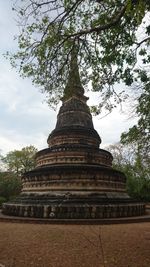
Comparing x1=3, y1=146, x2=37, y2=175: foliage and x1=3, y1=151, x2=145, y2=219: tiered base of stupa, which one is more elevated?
x1=3, y1=146, x2=37, y2=175: foliage

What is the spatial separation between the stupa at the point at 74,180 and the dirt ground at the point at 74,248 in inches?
160

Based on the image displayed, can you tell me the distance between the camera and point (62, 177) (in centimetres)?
1514

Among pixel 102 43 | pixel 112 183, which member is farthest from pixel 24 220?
pixel 102 43

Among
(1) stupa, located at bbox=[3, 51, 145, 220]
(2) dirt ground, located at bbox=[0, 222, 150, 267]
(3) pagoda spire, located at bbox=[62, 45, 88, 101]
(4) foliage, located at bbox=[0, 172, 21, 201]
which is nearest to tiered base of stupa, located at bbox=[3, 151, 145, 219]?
(1) stupa, located at bbox=[3, 51, 145, 220]

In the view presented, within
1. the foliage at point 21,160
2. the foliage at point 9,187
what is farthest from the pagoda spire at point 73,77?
the foliage at point 21,160

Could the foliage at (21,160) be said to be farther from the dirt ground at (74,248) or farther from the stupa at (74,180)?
the dirt ground at (74,248)

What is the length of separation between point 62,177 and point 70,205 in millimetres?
2264

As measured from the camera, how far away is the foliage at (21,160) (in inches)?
1827

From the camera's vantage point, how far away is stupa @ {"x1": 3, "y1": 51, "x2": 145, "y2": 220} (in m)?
13.0

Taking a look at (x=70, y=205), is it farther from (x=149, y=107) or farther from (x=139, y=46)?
(x=139, y=46)

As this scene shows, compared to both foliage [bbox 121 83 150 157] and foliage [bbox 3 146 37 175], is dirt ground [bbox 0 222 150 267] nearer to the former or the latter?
foliage [bbox 121 83 150 157]

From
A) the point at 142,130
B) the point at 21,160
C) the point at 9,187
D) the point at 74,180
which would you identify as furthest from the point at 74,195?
the point at 21,160

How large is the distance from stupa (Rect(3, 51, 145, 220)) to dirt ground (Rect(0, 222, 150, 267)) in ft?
13.3

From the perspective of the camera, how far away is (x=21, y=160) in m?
46.9
